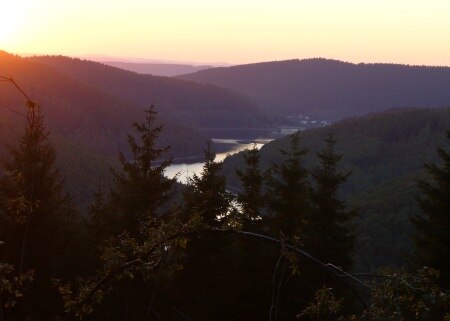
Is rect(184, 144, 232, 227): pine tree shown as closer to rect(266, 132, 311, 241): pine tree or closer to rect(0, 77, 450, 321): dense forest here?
rect(0, 77, 450, 321): dense forest

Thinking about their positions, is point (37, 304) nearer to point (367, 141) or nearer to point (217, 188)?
point (217, 188)

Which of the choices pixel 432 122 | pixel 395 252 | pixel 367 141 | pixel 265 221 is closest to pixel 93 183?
pixel 395 252

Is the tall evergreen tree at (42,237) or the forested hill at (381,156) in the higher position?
the tall evergreen tree at (42,237)

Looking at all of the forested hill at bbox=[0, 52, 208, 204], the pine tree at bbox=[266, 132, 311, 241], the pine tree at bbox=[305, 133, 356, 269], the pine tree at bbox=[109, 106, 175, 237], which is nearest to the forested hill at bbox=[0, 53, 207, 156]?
the forested hill at bbox=[0, 52, 208, 204]

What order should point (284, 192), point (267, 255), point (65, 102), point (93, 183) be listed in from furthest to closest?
point (65, 102) < point (93, 183) < point (284, 192) < point (267, 255)

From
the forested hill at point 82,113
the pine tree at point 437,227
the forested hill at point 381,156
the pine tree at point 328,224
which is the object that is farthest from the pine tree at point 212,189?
the forested hill at point 82,113

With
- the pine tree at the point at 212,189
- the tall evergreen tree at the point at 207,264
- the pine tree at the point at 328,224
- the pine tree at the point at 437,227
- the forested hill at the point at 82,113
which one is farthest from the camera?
the forested hill at the point at 82,113

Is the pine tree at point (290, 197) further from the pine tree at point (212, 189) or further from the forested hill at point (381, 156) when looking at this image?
the forested hill at point (381, 156)

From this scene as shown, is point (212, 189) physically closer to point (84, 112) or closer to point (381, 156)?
point (381, 156)
